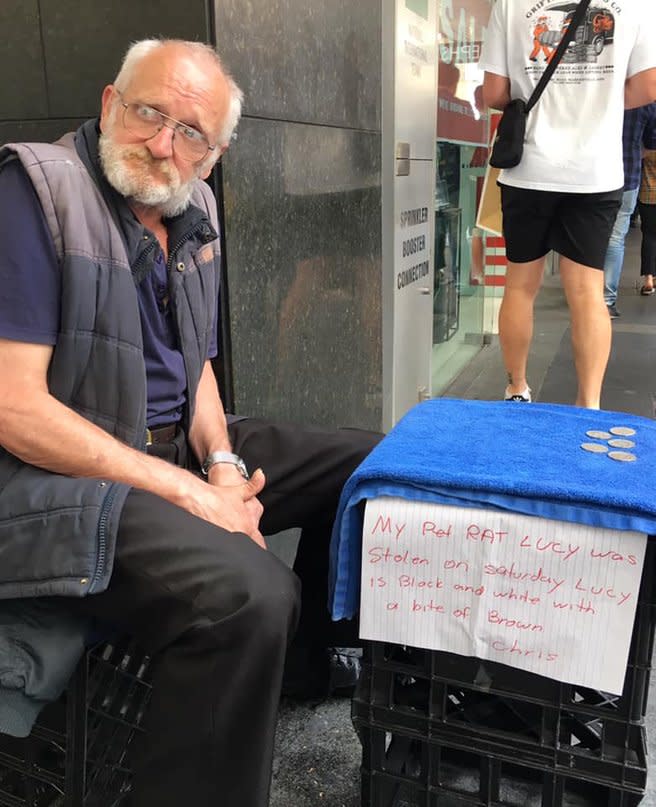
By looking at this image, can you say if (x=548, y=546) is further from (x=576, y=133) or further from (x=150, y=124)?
(x=576, y=133)

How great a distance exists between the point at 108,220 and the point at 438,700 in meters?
1.14

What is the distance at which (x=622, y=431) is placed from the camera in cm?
169

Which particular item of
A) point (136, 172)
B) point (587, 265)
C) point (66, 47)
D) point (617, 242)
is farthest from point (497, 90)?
point (617, 242)

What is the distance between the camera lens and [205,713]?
4.66 feet

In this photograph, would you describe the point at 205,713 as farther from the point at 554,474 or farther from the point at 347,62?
the point at 347,62

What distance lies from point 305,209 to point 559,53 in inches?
47.5

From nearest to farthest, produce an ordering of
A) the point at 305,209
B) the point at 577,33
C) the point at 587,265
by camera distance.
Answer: the point at 305,209, the point at 577,33, the point at 587,265

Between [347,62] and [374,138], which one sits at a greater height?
[347,62]

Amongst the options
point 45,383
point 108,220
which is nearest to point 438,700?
point 45,383

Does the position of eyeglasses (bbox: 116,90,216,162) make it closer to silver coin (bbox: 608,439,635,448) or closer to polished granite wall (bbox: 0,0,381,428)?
polished granite wall (bbox: 0,0,381,428)

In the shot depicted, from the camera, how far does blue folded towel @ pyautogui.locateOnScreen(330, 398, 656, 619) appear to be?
1355mm

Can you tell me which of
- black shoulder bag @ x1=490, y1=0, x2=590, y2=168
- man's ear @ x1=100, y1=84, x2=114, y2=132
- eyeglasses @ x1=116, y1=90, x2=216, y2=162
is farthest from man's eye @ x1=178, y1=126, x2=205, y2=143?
black shoulder bag @ x1=490, y1=0, x2=590, y2=168

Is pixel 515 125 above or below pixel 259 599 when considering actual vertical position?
above

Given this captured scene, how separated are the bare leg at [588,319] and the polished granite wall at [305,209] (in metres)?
0.80
